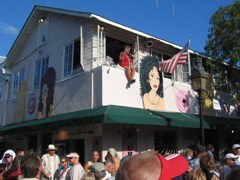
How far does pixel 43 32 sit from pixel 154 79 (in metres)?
6.88

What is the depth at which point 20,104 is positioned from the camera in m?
14.6

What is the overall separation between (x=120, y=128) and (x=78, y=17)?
504 cm

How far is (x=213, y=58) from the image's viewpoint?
1259 cm

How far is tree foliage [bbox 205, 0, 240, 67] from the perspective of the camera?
11.4 meters

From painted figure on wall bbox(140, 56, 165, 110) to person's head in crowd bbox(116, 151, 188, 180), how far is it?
8904 millimetres

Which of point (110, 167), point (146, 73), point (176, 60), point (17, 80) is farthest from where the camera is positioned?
point (17, 80)

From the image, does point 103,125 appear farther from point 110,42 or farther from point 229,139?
point 229,139

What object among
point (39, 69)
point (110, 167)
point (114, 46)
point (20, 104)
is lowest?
point (110, 167)

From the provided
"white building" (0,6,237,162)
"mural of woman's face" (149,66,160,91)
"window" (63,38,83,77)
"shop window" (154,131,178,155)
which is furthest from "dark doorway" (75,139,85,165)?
"mural of woman's face" (149,66,160,91)

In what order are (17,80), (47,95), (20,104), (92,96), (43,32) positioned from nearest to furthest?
(92,96), (47,95), (43,32), (20,104), (17,80)

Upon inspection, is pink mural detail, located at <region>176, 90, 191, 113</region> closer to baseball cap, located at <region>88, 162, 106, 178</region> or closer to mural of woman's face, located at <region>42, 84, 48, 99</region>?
mural of woman's face, located at <region>42, 84, 48, 99</region>

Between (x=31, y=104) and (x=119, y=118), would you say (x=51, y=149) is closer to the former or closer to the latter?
(x=119, y=118)

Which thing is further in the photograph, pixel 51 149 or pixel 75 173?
pixel 51 149

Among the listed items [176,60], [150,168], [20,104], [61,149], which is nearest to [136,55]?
[176,60]
